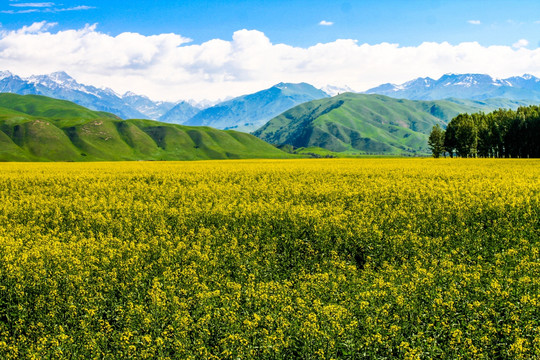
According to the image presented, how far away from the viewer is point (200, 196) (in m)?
23.0

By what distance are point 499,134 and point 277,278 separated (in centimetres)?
10379

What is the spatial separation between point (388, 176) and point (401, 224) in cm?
1637

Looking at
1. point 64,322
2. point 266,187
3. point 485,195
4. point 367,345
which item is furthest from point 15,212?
point 485,195

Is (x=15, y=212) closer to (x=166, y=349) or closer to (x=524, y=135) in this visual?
(x=166, y=349)

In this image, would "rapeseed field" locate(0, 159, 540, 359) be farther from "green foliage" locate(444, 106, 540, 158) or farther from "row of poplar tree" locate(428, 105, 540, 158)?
"row of poplar tree" locate(428, 105, 540, 158)

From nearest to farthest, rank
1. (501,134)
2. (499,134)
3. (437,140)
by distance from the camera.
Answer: (501,134) → (499,134) → (437,140)

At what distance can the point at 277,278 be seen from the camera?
39.8 ft

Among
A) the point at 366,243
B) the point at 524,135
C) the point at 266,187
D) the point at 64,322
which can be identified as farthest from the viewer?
the point at 524,135

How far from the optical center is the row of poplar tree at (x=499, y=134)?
90375 mm

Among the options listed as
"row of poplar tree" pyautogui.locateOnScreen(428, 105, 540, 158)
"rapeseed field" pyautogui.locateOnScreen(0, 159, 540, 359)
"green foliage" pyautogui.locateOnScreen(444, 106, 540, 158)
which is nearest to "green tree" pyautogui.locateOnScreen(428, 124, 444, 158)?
"row of poplar tree" pyautogui.locateOnScreen(428, 105, 540, 158)

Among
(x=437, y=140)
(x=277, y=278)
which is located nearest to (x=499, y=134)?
(x=437, y=140)

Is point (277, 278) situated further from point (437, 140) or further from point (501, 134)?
point (437, 140)

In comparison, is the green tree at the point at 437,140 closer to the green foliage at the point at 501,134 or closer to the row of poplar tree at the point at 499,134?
the row of poplar tree at the point at 499,134

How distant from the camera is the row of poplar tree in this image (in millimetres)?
90375
